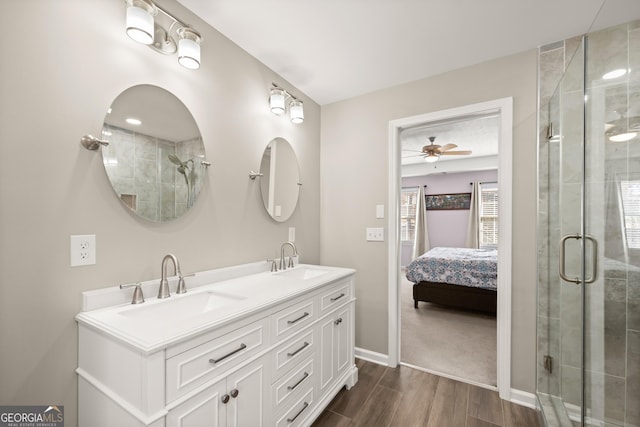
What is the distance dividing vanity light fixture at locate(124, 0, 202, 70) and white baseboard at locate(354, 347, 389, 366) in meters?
2.61

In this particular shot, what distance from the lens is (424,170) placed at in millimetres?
6559

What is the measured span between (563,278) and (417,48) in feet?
5.76

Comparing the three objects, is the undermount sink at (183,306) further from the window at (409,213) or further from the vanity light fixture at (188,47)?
the window at (409,213)

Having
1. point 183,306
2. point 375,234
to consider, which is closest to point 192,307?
point 183,306

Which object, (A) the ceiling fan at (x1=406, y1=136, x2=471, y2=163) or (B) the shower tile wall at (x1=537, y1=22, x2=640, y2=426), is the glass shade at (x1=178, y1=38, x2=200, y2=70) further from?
(A) the ceiling fan at (x1=406, y1=136, x2=471, y2=163)

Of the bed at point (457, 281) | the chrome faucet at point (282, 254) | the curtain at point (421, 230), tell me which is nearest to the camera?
the chrome faucet at point (282, 254)

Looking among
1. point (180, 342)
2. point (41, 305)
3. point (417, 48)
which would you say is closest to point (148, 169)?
point (41, 305)

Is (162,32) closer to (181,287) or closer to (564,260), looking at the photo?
(181,287)

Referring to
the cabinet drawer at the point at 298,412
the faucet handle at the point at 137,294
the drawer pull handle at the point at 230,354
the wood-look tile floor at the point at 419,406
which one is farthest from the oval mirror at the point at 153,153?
the wood-look tile floor at the point at 419,406

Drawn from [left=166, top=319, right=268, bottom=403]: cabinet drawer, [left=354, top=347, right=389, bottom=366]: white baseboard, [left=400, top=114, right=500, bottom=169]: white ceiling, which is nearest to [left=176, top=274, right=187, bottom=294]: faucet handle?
[left=166, top=319, right=268, bottom=403]: cabinet drawer

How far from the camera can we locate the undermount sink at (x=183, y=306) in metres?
1.20

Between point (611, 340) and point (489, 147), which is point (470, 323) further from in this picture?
point (489, 147)

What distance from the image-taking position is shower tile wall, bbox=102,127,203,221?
49.9 inches

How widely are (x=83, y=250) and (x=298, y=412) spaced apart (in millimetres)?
1363
